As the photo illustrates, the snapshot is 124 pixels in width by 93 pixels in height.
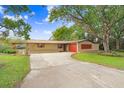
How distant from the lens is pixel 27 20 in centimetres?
1052

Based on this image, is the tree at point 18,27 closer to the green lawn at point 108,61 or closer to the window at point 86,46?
the green lawn at point 108,61

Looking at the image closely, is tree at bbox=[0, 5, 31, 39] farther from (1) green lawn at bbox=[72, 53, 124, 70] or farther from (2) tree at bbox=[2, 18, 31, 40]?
(1) green lawn at bbox=[72, 53, 124, 70]

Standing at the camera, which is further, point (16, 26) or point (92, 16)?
point (92, 16)

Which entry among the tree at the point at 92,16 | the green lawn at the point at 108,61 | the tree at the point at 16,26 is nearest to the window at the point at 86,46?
the tree at the point at 92,16

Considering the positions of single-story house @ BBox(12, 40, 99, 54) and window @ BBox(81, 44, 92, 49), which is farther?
window @ BBox(81, 44, 92, 49)

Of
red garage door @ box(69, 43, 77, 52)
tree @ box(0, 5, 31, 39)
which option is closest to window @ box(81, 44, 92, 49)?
red garage door @ box(69, 43, 77, 52)

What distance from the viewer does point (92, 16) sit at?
15969 mm

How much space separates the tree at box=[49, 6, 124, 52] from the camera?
49.6 ft

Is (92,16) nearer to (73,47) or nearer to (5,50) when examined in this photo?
(73,47)

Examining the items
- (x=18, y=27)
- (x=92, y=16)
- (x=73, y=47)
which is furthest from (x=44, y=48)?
(x=18, y=27)

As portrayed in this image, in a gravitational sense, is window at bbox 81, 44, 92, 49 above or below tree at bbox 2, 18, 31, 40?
below

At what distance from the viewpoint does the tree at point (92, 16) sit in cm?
1512

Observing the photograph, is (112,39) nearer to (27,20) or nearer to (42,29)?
(42,29)
